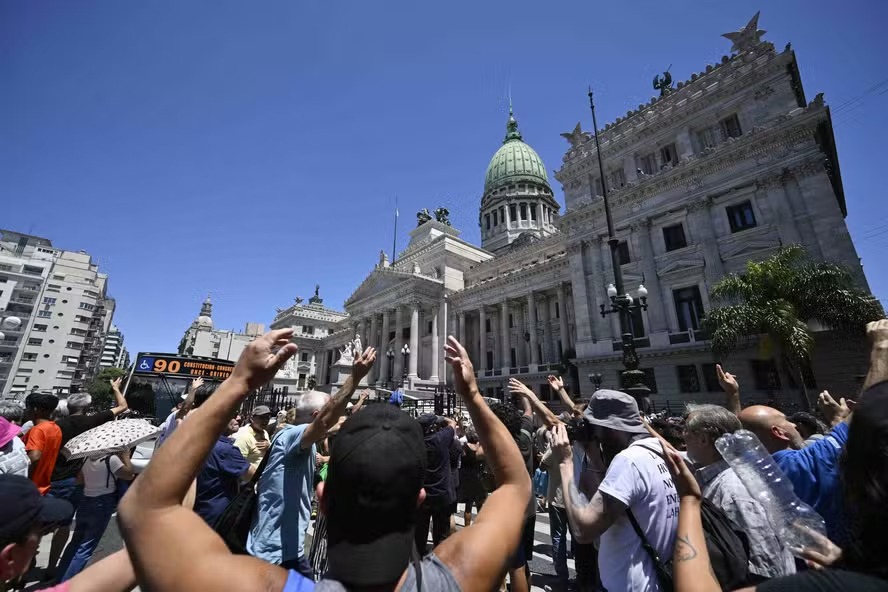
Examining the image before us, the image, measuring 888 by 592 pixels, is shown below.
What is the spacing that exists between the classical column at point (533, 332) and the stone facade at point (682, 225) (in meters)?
0.10

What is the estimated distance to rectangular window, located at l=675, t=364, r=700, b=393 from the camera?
1939 centimetres

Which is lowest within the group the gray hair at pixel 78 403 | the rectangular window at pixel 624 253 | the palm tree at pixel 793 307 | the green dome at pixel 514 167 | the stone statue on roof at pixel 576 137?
the gray hair at pixel 78 403

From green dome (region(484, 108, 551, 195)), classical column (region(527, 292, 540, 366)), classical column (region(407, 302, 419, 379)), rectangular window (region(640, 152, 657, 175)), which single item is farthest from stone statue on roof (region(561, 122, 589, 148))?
green dome (region(484, 108, 551, 195))

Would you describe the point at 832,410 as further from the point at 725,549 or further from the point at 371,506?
the point at 371,506

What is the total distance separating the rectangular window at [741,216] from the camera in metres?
19.3

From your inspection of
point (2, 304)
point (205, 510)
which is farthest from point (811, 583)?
point (2, 304)

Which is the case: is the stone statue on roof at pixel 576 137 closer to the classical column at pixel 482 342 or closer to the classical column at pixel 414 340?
the classical column at pixel 482 342

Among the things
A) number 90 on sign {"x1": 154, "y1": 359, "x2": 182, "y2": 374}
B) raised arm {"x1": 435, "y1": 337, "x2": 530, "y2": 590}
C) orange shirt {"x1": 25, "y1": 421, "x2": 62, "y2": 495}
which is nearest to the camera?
raised arm {"x1": 435, "y1": 337, "x2": 530, "y2": 590}

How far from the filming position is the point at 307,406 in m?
3.63

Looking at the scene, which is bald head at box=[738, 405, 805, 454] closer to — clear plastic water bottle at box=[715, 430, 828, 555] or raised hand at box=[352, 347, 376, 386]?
clear plastic water bottle at box=[715, 430, 828, 555]

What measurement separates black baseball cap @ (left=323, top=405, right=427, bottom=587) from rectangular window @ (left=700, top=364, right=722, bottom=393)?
72.7 ft

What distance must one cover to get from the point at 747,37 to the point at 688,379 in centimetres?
1956

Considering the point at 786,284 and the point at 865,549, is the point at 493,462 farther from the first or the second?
the point at 786,284

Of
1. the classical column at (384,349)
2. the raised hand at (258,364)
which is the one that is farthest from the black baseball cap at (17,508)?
the classical column at (384,349)
